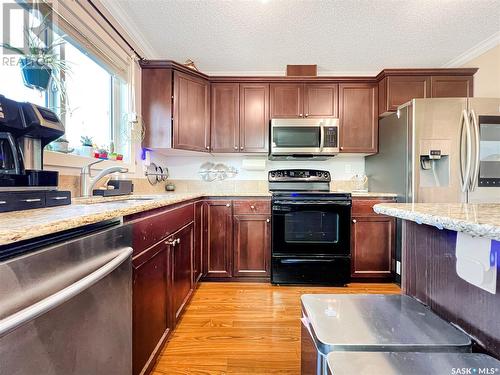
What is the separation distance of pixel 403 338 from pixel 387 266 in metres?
2.02

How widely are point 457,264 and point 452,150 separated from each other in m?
1.92

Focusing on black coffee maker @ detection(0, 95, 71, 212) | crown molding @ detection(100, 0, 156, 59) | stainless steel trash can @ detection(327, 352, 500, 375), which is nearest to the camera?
stainless steel trash can @ detection(327, 352, 500, 375)

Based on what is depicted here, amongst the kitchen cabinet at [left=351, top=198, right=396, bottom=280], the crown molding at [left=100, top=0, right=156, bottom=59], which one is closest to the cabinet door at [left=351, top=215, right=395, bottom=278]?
the kitchen cabinet at [left=351, top=198, right=396, bottom=280]

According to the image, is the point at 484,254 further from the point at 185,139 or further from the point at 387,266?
the point at 185,139

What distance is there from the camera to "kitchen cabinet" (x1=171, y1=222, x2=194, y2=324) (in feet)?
5.04

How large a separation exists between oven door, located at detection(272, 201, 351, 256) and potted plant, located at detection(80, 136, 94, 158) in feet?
5.16

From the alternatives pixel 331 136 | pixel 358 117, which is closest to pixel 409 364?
pixel 331 136

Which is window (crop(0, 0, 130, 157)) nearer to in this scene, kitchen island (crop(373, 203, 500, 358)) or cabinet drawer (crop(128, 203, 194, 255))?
cabinet drawer (crop(128, 203, 194, 255))

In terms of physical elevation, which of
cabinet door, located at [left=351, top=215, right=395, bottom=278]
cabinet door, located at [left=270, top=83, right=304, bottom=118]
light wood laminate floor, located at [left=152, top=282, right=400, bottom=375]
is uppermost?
cabinet door, located at [left=270, top=83, right=304, bottom=118]

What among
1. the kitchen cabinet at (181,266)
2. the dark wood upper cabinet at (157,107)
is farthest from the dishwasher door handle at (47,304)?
the dark wood upper cabinet at (157,107)

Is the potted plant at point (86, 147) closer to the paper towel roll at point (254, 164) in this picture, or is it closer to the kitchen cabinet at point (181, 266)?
the kitchen cabinet at point (181, 266)

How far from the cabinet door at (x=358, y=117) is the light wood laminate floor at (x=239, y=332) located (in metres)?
1.52

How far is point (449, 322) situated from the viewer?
84 centimetres

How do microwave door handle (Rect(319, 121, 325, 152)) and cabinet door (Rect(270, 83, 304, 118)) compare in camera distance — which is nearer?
microwave door handle (Rect(319, 121, 325, 152))
